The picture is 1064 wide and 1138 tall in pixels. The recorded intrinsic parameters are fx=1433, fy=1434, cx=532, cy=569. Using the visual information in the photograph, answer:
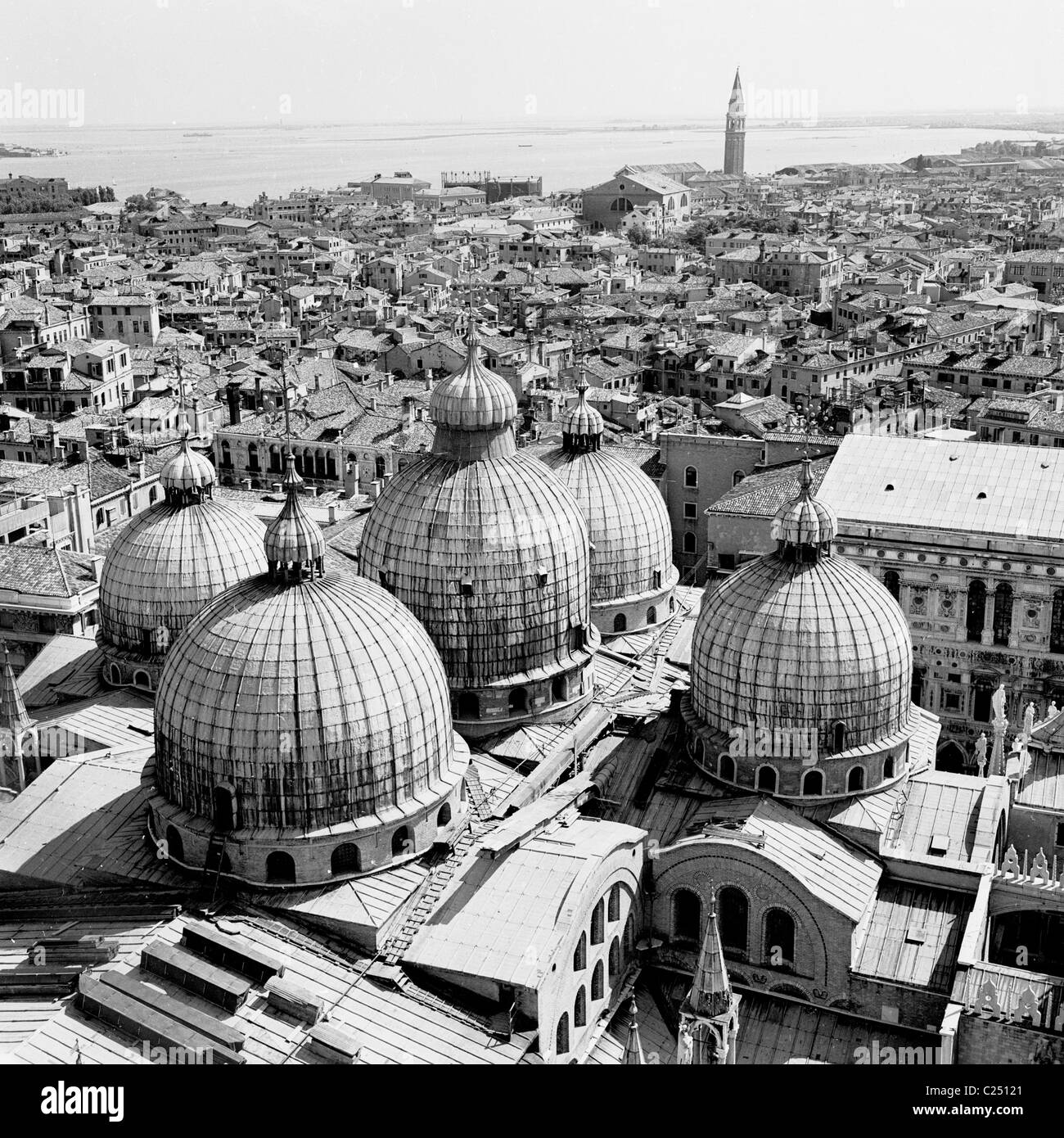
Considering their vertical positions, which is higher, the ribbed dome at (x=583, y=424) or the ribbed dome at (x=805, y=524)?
the ribbed dome at (x=583, y=424)

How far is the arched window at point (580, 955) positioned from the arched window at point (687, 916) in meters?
2.69

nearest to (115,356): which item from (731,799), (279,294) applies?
(279,294)

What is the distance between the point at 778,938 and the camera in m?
25.2

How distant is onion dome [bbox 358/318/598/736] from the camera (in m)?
28.3

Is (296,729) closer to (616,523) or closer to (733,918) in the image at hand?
(733,918)

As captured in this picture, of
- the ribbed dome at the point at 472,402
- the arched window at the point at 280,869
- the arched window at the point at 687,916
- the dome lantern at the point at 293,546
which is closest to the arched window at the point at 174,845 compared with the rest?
the arched window at the point at 280,869

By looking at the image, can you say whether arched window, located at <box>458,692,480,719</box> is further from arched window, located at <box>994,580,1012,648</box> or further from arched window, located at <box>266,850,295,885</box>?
arched window, located at <box>994,580,1012,648</box>

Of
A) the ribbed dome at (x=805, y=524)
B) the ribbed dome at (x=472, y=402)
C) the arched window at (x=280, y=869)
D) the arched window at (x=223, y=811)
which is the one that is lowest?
the arched window at (x=280, y=869)

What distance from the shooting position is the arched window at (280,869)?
76.7 ft

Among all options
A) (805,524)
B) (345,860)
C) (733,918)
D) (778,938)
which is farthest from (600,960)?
(805,524)

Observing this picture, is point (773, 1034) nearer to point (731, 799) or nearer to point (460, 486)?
point (731, 799)

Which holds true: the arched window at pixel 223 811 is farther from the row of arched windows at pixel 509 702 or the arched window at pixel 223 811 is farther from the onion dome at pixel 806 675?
the onion dome at pixel 806 675

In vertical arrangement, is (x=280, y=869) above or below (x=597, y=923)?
above

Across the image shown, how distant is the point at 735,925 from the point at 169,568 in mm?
14260
